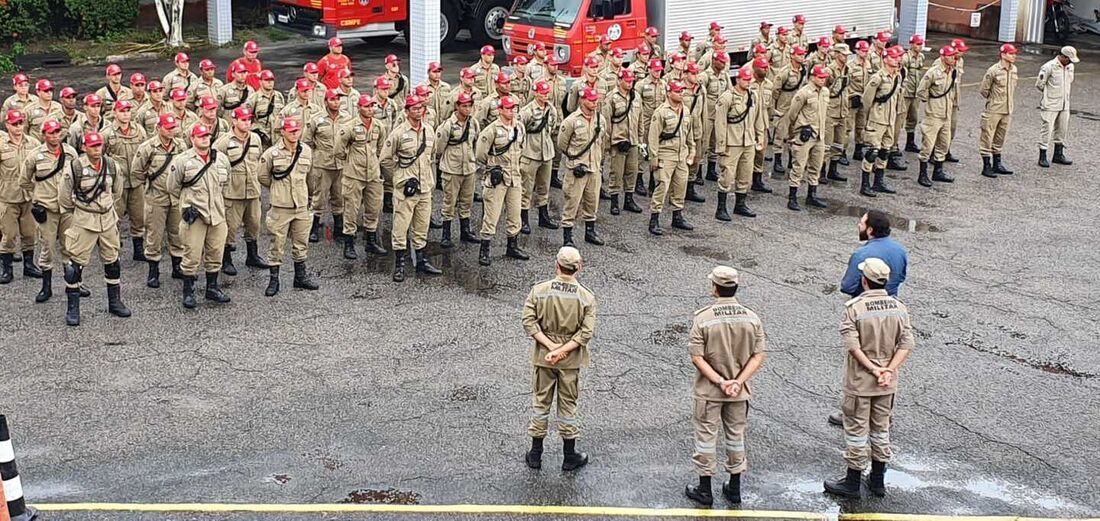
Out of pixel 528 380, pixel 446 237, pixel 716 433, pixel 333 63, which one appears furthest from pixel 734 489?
pixel 333 63

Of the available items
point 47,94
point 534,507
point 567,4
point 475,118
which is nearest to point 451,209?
point 475,118

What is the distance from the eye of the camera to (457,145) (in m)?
Answer: 13.4

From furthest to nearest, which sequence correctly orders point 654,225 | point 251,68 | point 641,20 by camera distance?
point 641,20
point 251,68
point 654,225

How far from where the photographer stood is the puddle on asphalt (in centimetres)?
1470

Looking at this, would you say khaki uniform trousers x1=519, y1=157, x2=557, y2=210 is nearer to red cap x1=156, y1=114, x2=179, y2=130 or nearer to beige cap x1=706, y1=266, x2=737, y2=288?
red cap x1=156, y1=114, x2=179, y2=130

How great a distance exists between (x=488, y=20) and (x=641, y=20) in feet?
17.1

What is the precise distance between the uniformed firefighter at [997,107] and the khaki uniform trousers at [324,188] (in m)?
8.42

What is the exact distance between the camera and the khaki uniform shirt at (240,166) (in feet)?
40.7

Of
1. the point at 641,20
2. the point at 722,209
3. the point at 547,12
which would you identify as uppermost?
the point at 547,12

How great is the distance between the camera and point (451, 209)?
1377cm

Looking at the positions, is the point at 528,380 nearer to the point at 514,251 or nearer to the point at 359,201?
the point at 514,251

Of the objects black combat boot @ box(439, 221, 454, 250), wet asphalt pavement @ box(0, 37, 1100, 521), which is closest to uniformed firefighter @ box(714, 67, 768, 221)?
wet asphalt pavement @ box(0, 37, 1100, 521)

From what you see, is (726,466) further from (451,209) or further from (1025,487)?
(451,209)

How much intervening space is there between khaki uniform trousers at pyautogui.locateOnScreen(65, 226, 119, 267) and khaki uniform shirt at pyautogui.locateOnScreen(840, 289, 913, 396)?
657 centimetres
